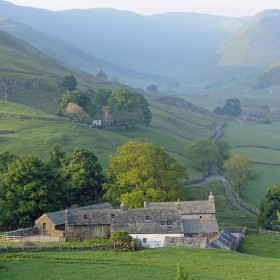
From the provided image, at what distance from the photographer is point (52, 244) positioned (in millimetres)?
62844

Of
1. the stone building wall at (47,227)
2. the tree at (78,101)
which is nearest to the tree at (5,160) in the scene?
the stone building wall at (47,227)

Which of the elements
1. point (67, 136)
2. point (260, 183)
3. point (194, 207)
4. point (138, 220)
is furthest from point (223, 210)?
point (67, 136)

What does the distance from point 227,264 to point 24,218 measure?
31892mm

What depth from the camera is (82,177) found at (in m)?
86.5

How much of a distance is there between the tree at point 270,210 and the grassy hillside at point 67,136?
35629 mm

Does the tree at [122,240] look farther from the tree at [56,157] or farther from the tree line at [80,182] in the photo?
the tree at [56,157]

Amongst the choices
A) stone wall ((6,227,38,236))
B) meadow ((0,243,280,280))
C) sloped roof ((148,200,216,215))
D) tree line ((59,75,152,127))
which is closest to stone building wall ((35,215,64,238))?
stone wall ((6,227,38,236))

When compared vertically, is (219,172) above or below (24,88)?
A: below

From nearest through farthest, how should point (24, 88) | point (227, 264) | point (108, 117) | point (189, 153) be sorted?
point (227, 264), point (189, 153), point (108, 117), point (24, 88)

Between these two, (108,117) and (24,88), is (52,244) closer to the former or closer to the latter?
(108,117)

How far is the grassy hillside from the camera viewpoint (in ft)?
375

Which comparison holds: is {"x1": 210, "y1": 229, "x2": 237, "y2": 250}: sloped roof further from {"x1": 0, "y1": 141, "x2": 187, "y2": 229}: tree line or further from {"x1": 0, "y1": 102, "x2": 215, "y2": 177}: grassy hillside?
{"x1": 0, "y1": 102, "x2": 215, "y2": 177}: grassy hillside

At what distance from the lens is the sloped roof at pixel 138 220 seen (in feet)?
220

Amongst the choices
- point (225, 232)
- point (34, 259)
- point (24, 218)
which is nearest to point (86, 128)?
point (24, 218)
